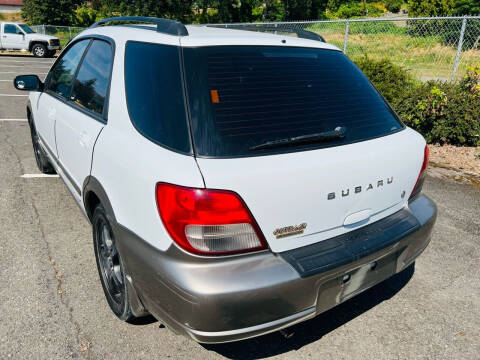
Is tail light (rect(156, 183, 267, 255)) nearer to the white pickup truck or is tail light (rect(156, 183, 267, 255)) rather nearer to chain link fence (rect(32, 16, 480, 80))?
chain link fence (rect(32, 16, 480, 80))

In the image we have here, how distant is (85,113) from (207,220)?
1541 millimetres

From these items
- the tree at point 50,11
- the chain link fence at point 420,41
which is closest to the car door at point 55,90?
Answer: the chain link fence at point 420,41

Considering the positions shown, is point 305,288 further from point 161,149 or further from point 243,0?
point 243,0

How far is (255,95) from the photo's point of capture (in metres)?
2.02

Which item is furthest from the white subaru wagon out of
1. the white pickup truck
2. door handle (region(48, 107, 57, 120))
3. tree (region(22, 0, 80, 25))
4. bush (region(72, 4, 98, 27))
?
tree (region(22, 0, 80, 25))

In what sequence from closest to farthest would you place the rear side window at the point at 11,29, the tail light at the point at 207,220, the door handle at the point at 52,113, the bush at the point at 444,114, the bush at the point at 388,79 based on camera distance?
the tail light at the point at 207,220, the door handle at the point at 52,113, the bush at the point at 444,114, the bush at the point at 388,79, the rear side window at the point at 11,29

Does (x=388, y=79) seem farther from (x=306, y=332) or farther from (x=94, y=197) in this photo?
(x=94, y=197)

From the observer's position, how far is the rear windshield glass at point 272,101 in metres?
1.83

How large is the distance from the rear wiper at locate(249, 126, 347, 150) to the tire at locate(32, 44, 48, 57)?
23.6 metres

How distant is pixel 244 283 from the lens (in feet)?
5.57

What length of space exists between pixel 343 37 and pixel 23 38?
60.2 ft

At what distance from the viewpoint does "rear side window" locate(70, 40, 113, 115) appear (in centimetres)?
253

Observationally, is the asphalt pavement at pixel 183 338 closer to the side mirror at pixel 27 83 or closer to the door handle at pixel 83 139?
the door handle at pixel 83 139

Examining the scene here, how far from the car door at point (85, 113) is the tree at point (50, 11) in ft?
129
